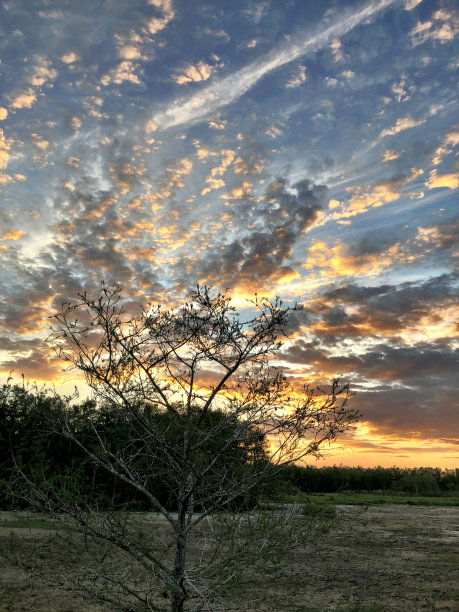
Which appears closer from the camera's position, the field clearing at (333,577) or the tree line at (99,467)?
the tree line at (99,467)

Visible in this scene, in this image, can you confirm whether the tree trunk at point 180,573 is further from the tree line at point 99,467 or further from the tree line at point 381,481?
the tree line at point 381,481

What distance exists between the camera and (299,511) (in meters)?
5.89

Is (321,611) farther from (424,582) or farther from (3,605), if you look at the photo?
(3,605)

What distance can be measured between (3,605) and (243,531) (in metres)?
5.16

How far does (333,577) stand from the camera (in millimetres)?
10570

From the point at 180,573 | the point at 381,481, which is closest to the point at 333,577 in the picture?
the point at 180,573

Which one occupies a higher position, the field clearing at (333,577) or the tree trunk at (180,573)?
the tree trunk at (180,573)

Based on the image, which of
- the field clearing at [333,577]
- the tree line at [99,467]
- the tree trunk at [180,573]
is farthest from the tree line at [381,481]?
the tree trunk at [180,573]

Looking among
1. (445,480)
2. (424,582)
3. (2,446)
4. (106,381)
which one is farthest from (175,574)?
(445,480)

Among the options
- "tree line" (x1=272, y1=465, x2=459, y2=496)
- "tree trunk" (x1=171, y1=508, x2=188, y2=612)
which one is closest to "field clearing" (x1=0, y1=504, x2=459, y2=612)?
"tree trunk" (x1=171, y1=508, x2=188, y2=612)

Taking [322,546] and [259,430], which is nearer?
[259,430]

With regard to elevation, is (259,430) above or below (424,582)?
above

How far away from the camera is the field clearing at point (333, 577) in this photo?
7559 millimetres

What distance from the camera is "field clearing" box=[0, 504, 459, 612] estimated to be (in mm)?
7559
